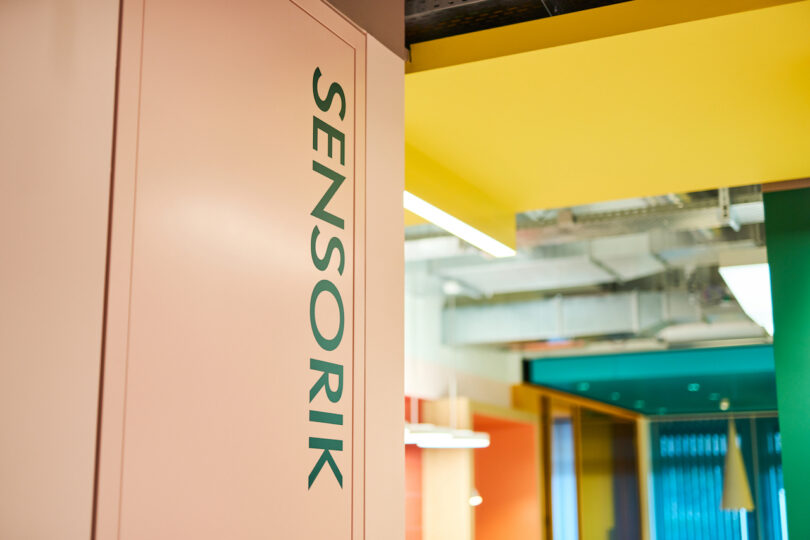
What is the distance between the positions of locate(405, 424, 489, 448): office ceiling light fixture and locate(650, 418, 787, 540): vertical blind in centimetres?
887

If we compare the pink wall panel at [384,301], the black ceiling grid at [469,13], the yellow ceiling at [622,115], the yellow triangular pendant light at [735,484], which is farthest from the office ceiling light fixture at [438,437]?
the yellow triangular pendant light at [735,484]

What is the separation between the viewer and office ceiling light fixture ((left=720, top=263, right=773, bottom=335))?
459 cm

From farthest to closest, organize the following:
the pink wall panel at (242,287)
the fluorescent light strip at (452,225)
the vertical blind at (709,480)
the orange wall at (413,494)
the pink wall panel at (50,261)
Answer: the vertical blind at (709,480) < the orange wall at (413,494) < the fluorescent light strip at (452,225) < the pink wall panel at (242,287) < the pink wall panel at (50,261)

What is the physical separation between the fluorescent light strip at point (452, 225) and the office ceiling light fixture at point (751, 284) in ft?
3.54

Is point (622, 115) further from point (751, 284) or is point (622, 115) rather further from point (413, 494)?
point (413, 494)

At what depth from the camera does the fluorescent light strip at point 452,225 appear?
4.08 meters

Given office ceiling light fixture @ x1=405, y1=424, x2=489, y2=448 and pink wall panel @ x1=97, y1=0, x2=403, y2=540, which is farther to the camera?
office ceiling light fixture @ x1=405, y1=424, x2=489, y2=448

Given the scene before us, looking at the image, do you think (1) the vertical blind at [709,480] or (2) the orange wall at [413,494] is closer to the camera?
(2) the orange wall at [413,494]

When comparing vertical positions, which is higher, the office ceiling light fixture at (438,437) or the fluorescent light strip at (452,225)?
the fluorescent light strip at (452,225)

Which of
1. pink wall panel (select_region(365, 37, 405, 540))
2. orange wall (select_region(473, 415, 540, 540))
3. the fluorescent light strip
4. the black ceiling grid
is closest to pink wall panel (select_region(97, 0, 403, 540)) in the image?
pink wall panel (select_region(365, 37, 405, 540))

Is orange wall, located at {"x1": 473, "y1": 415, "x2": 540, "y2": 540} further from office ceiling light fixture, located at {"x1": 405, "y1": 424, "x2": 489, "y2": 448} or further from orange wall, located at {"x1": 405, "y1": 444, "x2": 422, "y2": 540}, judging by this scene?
office ceiling light fixture, located at {"x1": 405, "y1": 424, "x2": 489, "y2": 448}

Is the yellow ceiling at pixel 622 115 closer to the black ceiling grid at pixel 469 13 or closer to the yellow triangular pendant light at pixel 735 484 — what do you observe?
the black ceiling grid at pixel 469 13

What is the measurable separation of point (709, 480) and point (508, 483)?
5.87 meters

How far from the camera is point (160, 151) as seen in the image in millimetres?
1724
